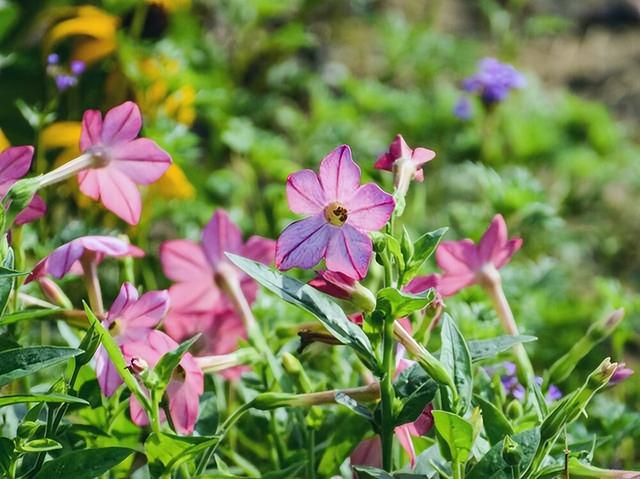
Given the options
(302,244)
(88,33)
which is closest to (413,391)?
(302,244)

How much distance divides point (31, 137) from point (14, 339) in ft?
3.51

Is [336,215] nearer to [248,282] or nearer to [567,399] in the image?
[567,399]

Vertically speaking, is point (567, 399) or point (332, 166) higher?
point (332, 166)

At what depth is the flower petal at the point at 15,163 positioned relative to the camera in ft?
2.91

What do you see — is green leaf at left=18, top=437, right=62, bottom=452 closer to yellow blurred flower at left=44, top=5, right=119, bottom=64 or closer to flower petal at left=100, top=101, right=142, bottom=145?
flower petal at left=100, top=101, right=142, bottom=145

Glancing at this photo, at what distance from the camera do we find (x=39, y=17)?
2160mm

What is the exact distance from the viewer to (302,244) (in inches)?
32.4

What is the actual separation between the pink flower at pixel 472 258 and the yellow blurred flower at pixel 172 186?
26.4 inches

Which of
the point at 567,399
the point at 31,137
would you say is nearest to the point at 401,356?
the point at 567,399

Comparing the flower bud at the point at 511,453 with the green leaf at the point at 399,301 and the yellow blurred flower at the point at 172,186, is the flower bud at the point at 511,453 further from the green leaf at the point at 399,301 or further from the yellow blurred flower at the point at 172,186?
the yellow blurred flower at the point at 172,186

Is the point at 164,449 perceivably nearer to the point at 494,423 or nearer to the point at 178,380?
the point at 178,380

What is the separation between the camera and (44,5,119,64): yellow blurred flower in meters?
1.87

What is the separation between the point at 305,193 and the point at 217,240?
0.32 m

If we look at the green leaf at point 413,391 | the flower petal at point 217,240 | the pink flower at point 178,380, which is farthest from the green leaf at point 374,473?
the flower petal at point 217,240
